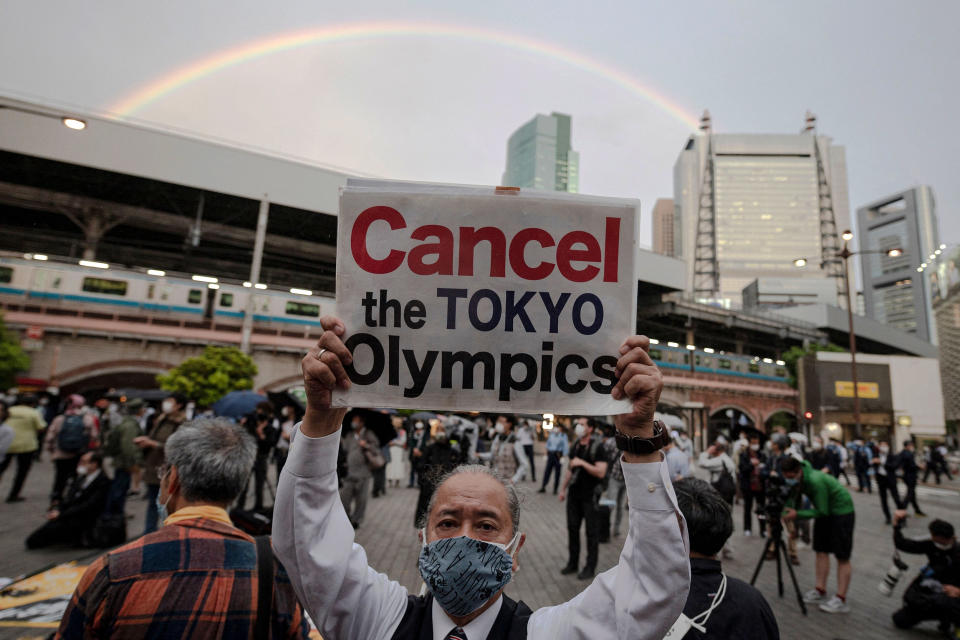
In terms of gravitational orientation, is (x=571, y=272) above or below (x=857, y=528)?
above

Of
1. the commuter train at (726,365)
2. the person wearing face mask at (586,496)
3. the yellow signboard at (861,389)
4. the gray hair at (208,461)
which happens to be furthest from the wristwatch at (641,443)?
the yellow signboard at (861,389)

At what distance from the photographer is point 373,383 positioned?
5.63 ft

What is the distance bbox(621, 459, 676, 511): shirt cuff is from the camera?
1.48 metres

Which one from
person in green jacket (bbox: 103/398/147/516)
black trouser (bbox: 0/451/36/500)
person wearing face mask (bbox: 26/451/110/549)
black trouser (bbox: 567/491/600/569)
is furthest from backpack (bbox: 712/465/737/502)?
black trouser (bbox: 0/451/36/500)

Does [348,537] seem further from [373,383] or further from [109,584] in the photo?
[109,584]

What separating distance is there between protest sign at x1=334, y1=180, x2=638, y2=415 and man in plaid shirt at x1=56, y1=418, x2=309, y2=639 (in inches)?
38.7

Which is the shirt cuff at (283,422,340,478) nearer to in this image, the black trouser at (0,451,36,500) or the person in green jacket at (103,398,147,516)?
the person in green jacket at (103,398,147,516)

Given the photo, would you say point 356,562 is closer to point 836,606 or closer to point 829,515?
point 829,515

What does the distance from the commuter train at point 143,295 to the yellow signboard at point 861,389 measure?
39.9m

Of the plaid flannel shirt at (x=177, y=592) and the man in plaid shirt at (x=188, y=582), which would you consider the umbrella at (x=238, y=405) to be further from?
the plaid flannel shirt at (x=177, y=592)

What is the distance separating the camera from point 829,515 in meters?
5.73

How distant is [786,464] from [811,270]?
118897mm

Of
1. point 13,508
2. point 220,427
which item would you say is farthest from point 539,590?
point 13,508

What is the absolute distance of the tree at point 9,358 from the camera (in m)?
25.8
